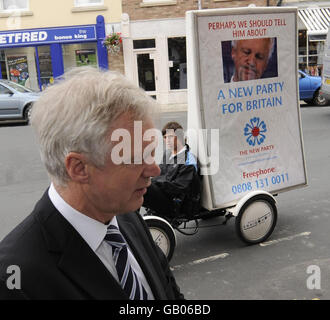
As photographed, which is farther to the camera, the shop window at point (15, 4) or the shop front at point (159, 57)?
the shop window at point (15, 4)

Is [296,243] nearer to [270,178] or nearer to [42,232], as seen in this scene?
[270,178]

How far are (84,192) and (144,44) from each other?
17436 millimetres

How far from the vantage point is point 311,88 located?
1430 centimetres

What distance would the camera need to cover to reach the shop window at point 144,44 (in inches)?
706

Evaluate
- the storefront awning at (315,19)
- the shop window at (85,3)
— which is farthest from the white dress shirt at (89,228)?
the storefront awning at (315,19)

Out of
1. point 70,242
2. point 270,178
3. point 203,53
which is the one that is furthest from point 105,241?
point 270,178

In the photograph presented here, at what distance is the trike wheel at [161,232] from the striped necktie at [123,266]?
2267 millimetres

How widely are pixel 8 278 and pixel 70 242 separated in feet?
0.66

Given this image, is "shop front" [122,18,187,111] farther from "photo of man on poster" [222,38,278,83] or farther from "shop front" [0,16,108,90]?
"photo of man on poster" [222,38,278,83]

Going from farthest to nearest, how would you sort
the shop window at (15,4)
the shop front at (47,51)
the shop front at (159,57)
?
the shop window at (15,4) → the shop front at (47,51) → the shop front at (159,57)

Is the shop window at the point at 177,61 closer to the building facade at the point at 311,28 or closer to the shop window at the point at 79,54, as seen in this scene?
the shop window at the point at 79,54

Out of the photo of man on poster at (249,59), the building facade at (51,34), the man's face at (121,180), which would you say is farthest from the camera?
the building facade at (51,34)

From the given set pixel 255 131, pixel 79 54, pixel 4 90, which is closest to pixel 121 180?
pixel 255 131

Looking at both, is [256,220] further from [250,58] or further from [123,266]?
[123,266]
